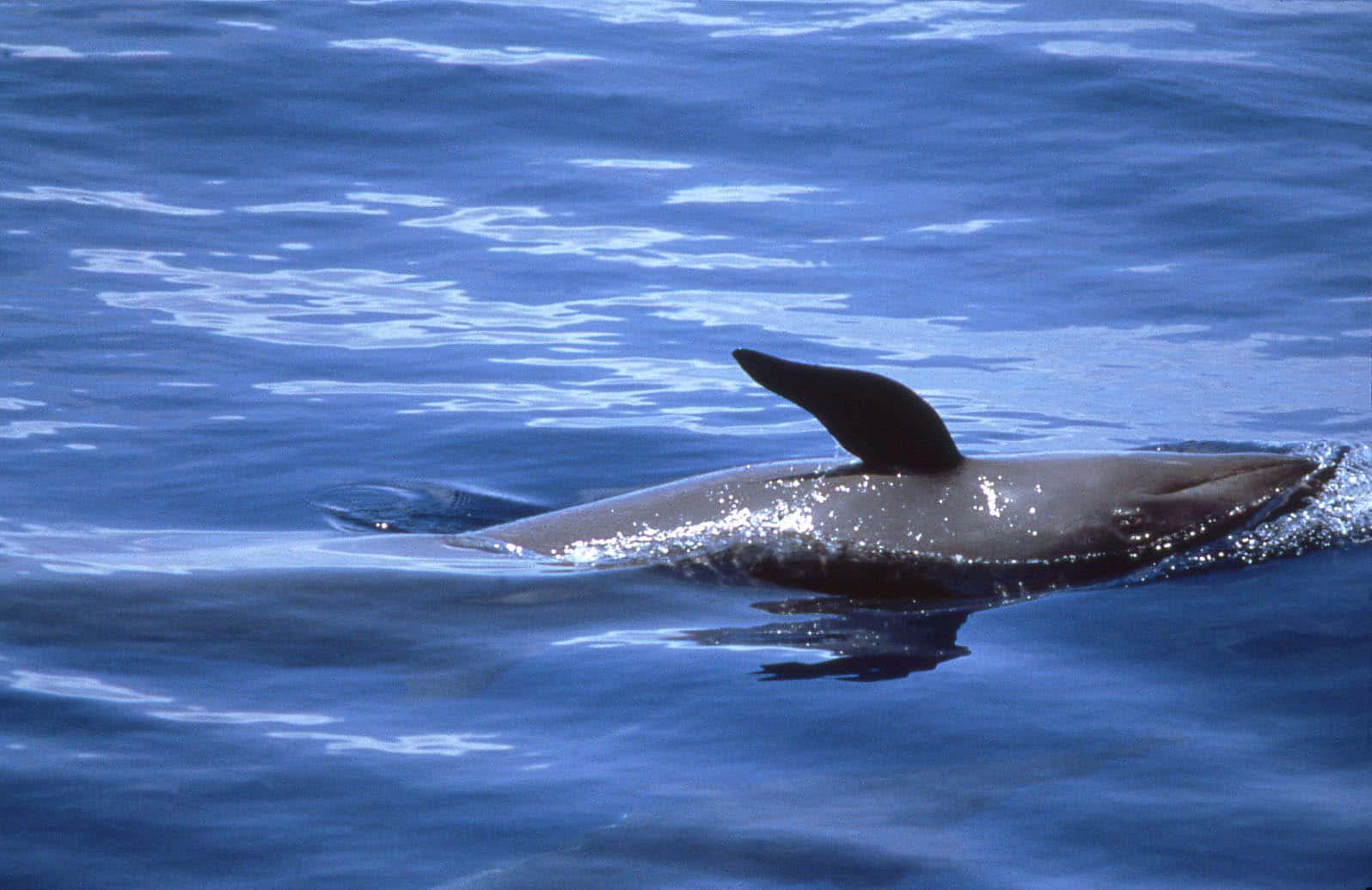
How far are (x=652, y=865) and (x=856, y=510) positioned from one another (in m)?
2.63

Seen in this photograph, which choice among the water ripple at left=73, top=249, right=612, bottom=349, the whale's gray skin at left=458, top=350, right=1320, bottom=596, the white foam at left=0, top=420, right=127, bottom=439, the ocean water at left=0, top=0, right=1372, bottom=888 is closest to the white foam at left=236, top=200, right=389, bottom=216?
the ocean water at left=0, top=0, right=1372, bottom=888

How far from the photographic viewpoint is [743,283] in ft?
44.7

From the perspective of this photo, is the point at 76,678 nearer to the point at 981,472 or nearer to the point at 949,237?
the point at 981,472

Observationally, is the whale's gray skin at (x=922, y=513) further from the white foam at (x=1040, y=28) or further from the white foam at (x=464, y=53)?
the white foam at (x=1040, y=28)

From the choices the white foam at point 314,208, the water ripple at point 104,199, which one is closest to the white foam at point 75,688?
the water ripple at point 104,199

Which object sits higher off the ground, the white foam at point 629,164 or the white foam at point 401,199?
the white foam at point 629,164

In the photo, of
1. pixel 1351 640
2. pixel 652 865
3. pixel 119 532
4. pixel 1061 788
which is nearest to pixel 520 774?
pixel 652 865

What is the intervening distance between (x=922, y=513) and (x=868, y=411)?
1.54 ft

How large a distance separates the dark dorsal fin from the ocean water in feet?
2.27

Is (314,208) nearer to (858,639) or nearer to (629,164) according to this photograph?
(629,164)

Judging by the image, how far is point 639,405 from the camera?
1102cm

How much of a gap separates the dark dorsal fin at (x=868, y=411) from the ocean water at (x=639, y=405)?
0.69 m

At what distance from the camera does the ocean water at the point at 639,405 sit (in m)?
5.11

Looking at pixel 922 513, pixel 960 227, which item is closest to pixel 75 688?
pixel 922 513
